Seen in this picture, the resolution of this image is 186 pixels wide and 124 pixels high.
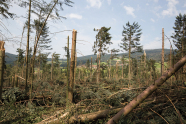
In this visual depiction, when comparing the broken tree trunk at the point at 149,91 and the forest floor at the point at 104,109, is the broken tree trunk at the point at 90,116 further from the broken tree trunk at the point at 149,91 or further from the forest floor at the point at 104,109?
the broken tree trunk at the point at 149,91

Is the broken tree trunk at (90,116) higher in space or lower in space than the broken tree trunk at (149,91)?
lower

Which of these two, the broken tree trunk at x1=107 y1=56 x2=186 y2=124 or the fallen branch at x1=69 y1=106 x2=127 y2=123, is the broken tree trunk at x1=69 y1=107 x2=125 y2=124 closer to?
the fallen branch at x1=69 y1=106 x2=127 y2=123

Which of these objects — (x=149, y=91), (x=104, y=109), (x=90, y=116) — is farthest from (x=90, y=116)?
(x=149, y=91)

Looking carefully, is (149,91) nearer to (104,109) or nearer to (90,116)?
(90,116)

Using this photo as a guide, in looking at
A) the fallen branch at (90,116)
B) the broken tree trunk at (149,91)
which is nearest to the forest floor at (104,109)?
the fallen branch at (90,116)

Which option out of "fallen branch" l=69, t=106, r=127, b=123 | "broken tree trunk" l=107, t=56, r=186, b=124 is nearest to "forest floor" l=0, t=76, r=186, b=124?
"fallen branch" l=69, t=106, r=127, b=123

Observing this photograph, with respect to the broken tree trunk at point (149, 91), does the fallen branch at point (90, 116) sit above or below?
below

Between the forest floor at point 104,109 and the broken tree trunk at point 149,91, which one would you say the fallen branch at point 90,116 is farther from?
the broken tree trunk at point 149,91

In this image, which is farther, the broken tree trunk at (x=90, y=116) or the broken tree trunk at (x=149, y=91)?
the broken tree trunk at (x=90, y=116)

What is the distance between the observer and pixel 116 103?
4.98 meters

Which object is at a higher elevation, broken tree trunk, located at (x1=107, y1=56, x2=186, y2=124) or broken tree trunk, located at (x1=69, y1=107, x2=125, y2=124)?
broken tree trunk, located at (x1=107, y1=56, x2=186, y2=124)

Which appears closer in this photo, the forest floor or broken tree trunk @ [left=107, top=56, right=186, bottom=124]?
broken tree trunk @ [left=107, top=56, right=186, bottom=124]

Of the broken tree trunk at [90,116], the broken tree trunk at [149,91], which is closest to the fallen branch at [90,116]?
the broken tree trunk at [90,116]

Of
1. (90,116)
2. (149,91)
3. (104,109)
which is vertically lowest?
(104,109)
